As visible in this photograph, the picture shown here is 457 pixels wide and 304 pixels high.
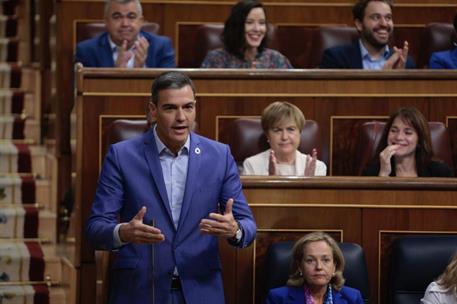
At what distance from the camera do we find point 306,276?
2.37m

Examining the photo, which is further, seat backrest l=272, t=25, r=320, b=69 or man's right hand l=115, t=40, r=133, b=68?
seat backrest l=272, t=25, r=320, b=69

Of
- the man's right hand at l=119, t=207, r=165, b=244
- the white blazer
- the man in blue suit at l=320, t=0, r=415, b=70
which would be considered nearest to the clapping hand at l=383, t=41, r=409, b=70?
the man in blue suit at l=320, t=0, r=415, b=70

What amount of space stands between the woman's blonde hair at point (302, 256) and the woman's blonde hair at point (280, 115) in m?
0.55

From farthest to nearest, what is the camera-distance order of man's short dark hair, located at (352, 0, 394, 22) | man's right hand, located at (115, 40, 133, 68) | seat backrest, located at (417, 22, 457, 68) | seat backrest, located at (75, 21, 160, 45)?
1. seat backrest, located at (417, 22, 457, 68)
2. seat backrest, located at (75, 21, 160, 45)
3. man's short dark hair, located at (352, 0, 394, 22)
4. man's right hand, located at (115, 40, 133, 68)

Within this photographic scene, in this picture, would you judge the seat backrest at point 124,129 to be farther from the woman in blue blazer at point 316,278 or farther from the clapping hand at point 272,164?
the woman in blue blazer at point 316,278

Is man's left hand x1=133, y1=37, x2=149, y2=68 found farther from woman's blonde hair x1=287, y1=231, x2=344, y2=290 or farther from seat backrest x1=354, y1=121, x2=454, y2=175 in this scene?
woman's blonde hair x1=287, y1=231, x2=344, y2=290

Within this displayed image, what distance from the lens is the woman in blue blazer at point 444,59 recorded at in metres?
3.46

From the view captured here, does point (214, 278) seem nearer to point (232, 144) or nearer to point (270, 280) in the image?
Result: point (270, 280)

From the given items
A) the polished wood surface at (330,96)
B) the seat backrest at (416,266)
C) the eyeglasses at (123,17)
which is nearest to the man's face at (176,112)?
the seat backrest at (416,266)

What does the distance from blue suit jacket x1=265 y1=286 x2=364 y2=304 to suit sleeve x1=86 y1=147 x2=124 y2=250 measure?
13.6 inches

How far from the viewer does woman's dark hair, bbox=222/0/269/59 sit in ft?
11.2

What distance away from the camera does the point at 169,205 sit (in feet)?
7.35

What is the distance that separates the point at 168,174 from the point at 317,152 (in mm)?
841

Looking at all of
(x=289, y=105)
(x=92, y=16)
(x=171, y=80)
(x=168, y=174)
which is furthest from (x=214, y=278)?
(x=92, y=16)
